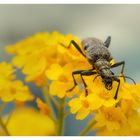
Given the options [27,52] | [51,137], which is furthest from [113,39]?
[51,137]

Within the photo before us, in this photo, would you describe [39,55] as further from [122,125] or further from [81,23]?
[81,23]

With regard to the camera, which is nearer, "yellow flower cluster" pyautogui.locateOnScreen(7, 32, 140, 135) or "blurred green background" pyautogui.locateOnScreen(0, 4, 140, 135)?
"yellow flower cluster" pyautogui.locateOnScreen(7, 32, 140, 135)

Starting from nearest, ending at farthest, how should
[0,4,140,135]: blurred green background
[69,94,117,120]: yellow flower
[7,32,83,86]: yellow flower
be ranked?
[69,94,117,120]: yellow flower, [7,32,83,86]: yellow flower, [0,4,140,135]: blurred green background

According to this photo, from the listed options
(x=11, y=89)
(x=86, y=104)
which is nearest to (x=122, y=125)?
(x=86, y=104)

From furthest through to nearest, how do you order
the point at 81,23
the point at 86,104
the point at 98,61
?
the point at 81,23
the point at 98,61
the point at 86,104

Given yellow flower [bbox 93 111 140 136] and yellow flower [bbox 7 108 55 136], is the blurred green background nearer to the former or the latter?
yellow flower [bbox 7 108 55 136]

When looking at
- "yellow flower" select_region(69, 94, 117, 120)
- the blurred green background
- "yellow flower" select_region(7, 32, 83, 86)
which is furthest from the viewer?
the blurred green background

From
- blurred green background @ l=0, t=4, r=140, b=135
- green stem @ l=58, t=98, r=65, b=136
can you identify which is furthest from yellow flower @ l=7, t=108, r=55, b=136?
blurred green background @ l=0, t=4, r=140, b=135
